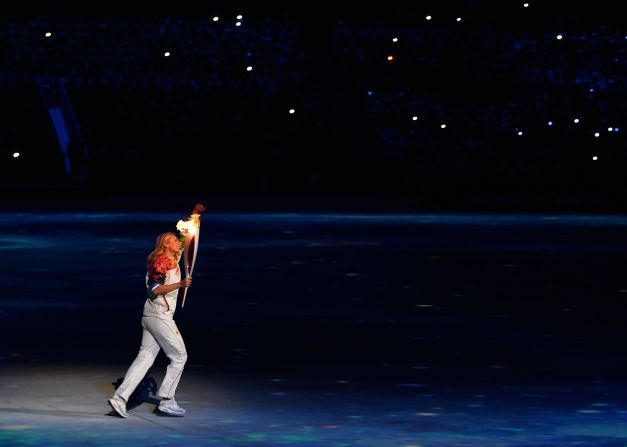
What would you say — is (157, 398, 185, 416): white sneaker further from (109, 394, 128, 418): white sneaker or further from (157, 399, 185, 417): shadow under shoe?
(109, 394, 128, 418): white sneaker

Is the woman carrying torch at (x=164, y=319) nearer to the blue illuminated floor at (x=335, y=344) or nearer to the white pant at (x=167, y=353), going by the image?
the white pant at (x=167, y=353)

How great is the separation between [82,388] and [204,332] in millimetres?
3722

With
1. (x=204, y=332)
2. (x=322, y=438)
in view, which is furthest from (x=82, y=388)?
(x=204, y=332)

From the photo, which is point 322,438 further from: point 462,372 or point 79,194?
point 79,194

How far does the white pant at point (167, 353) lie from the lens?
398 inches

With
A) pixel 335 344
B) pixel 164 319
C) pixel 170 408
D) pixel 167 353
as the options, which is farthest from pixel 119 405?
pixel 335 344

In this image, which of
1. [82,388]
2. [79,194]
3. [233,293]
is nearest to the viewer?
[82,388]

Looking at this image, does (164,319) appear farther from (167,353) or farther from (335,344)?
(335,344)

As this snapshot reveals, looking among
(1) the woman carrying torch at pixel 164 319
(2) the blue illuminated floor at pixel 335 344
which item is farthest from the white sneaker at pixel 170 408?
(2) the blue illuminated floor at pixel 335 344

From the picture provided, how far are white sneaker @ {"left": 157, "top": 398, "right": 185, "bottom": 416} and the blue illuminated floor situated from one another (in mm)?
120

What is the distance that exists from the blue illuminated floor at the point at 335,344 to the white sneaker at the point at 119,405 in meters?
0.09

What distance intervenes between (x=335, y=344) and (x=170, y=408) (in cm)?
416

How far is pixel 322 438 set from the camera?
9.44 m

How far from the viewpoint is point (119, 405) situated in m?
10.1
